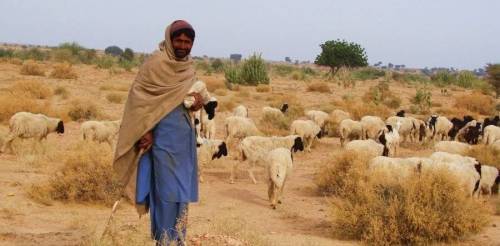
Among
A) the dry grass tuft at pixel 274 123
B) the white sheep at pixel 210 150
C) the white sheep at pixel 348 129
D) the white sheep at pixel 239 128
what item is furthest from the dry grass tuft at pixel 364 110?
the white sheep at pixel 210 150

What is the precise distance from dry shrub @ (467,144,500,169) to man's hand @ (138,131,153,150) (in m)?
9.10

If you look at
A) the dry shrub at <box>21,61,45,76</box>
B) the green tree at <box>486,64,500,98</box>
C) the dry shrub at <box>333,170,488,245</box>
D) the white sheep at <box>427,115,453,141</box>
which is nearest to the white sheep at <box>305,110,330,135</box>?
the white sheep at <box>427,115,453,141</box>

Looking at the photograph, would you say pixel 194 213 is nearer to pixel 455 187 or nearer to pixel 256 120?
pixel 455 187

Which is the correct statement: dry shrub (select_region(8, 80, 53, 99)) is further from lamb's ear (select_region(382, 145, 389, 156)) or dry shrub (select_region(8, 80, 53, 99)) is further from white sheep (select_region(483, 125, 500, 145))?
white sheep (select_region(483, 125, 500, 145))

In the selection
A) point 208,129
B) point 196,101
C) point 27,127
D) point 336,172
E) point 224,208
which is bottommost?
point 224,208

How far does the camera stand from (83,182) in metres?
8.53

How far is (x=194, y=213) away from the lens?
27.9ft

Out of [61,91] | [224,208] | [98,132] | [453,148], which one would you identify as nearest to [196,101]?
[224,208]

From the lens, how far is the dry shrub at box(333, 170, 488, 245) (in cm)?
702

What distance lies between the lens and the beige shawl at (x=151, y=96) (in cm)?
476

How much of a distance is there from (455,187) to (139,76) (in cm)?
448

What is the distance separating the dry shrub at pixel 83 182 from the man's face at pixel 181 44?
168 inches

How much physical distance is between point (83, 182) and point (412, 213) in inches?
179

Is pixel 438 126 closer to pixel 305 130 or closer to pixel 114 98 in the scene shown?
pixel 305 130
